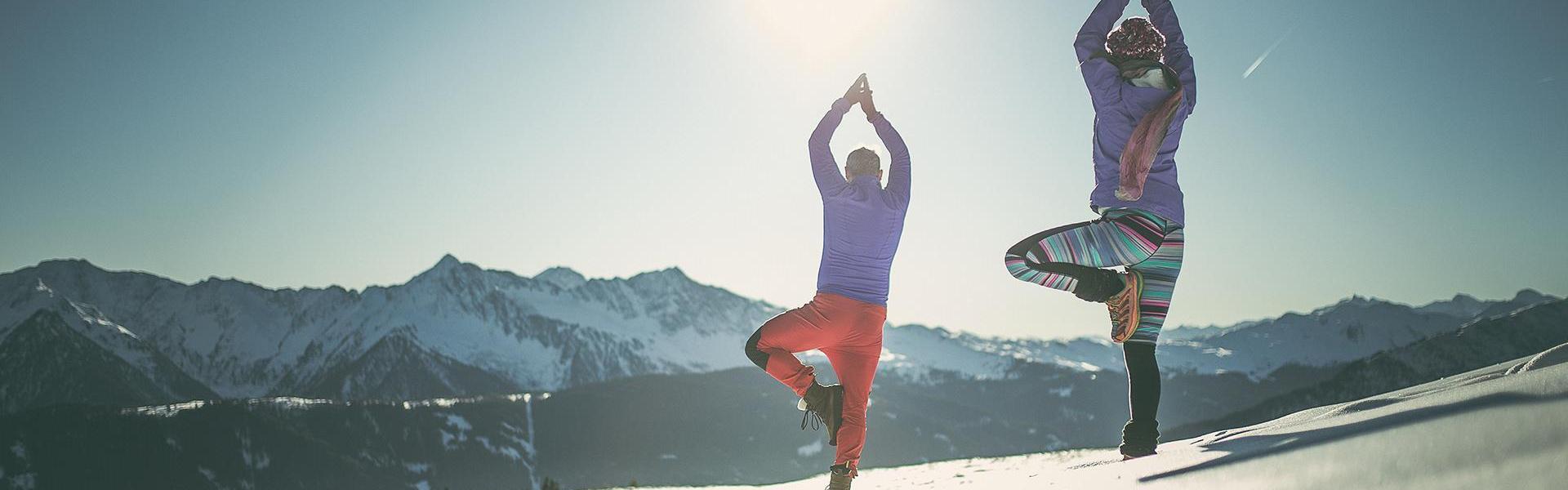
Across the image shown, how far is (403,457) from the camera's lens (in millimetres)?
178375

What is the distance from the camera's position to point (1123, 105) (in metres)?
4.48

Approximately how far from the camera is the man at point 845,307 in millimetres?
5133

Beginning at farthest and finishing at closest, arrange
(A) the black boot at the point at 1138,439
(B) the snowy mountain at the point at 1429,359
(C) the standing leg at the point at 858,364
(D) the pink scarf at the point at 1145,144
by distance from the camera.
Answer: (B) the snowy mountain at the point at 1429,359, (C) the standing leg at the point at 858,364, (D) the pink scarf at the point at 1145,144, (A) the black boot at the point at 1138,439

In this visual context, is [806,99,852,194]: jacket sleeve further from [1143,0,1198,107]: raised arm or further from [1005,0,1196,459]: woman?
[1143,0,1198,107]: raised arm

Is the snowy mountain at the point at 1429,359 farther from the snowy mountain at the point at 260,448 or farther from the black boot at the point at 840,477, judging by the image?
the snowy mountain at the point at 260,448

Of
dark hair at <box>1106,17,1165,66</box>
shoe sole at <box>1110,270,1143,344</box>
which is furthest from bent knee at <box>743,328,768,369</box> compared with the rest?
dark hair at <box>1106,17,1165,66</box>

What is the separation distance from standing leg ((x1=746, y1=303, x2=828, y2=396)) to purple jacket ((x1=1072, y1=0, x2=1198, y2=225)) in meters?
1.77

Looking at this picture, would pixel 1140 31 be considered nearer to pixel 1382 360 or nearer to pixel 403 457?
pixel 1382 360

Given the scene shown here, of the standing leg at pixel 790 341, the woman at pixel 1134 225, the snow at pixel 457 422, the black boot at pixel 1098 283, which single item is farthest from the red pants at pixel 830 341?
the snow at pixel 457 422

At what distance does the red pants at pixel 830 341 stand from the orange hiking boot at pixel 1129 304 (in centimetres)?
141

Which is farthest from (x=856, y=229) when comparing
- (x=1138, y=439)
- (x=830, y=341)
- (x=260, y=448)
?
(x=260, y=448)

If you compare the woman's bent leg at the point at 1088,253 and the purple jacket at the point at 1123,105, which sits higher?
the purple jacket at the point at 1123,105

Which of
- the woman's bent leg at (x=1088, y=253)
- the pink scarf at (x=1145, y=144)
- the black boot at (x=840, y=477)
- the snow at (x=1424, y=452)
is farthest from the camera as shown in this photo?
the black boot at (x=840, y=477)

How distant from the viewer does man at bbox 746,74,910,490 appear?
5133mm
